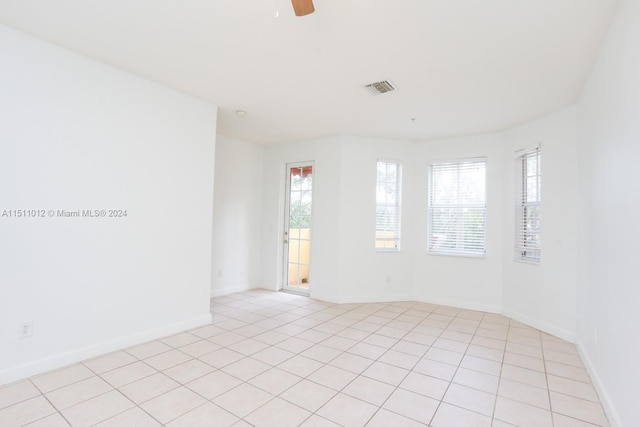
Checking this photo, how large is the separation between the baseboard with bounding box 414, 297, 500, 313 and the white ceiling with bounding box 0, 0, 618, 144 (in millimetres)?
2741

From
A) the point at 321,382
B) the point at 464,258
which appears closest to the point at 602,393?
the point at 321,382

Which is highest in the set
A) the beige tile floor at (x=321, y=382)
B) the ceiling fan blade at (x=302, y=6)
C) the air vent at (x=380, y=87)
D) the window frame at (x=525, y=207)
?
the air vent at (x=380, y=87)

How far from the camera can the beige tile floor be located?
2064 mm

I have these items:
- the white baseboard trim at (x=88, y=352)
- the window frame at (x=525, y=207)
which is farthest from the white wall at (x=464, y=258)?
the white baseboard trim at (x=88, y=352)

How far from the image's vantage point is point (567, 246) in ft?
11.8

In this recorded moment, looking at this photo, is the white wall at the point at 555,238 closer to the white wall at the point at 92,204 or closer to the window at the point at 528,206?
the window at the point at 528,206

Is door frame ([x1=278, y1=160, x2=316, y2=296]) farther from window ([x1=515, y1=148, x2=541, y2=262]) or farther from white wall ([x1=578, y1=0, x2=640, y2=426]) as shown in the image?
white wall ([x1=578, y1=0, x2=640, y2=426])

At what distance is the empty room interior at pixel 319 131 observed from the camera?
82.0 inches

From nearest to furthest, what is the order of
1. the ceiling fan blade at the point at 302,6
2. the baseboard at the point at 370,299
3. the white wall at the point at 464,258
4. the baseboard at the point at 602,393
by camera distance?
1. the ceiling fan blade at the point at 302,6
2. the baseboard at the point at 602,393
3. the white wall at the point at 464,258
4. the baseboard at the point at 370,299

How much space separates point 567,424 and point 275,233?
453 centimetres

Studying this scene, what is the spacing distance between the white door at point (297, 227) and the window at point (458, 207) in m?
2.07

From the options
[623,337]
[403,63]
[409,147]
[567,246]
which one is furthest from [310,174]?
[623,337]

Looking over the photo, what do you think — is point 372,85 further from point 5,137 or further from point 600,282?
point 5,137

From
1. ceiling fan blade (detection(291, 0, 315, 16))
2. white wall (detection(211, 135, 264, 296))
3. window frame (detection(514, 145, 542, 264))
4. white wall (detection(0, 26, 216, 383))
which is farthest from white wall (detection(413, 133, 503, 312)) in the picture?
ceiling fan blade (detection(291, 0, 315, 16))
